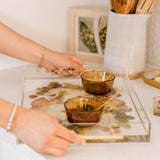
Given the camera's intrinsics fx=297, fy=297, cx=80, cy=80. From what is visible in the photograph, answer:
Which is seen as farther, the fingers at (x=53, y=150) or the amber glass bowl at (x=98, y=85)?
the amber glass bowl at (x=98, y=85)

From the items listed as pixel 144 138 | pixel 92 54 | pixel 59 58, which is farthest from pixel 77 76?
pixel 144 138

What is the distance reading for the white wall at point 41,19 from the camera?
3.77ft

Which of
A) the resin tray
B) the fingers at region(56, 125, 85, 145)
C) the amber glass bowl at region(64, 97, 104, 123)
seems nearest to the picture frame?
the resin tray

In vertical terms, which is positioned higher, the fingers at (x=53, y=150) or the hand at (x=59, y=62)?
the hand at (x=59, y=62)

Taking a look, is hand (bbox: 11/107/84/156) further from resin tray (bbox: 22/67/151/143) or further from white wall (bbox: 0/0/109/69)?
white wall (bbox: 0/0/109/69)

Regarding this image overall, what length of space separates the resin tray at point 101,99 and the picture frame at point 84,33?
29cm

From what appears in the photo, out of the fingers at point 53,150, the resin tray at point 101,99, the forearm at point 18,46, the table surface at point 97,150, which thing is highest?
the forearm at point 18,46

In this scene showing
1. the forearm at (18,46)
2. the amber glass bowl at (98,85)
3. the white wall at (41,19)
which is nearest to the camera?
the amber glass bowl at (98,85)

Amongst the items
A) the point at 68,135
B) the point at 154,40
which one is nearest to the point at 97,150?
the point at 68,135

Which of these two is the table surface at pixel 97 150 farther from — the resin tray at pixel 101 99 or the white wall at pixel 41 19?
the white wall at pixel 41 19

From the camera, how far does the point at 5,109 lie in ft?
2.15

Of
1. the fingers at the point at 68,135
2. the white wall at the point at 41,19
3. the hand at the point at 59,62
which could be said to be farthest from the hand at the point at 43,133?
the white wall at the point at 41,19

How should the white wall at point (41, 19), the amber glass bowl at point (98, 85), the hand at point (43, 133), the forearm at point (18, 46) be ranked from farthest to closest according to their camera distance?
the white wall at point (41, 19), the forearm at point (18, 46), the amber glass bowl at point (98, 85), the hand at point (43, 133)

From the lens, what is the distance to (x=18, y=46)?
3.44 feet
